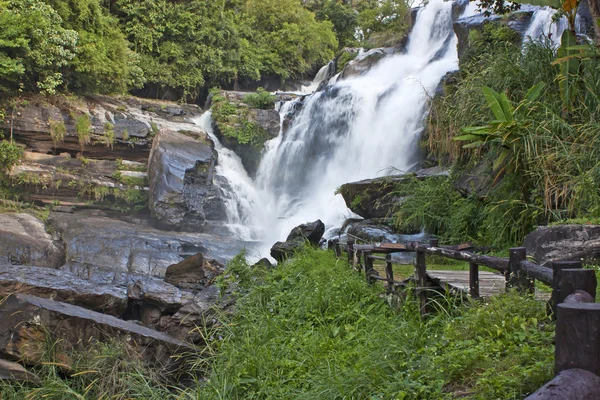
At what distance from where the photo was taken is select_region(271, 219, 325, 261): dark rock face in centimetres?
1039

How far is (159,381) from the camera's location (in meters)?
5.49

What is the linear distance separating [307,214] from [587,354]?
14.7 m

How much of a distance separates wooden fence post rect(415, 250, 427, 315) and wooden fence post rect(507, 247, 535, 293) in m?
1.17

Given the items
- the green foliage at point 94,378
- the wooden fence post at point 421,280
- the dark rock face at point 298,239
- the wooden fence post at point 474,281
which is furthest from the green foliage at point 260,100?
the wooden fence post at point 474,281

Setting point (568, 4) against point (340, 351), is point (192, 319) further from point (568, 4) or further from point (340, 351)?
point (568, 4)

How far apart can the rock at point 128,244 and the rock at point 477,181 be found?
5726 millimetres

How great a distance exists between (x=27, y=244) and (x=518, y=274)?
10910mm

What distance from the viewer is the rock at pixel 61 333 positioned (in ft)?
18.2

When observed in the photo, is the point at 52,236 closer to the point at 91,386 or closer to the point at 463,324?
the point at 91,386

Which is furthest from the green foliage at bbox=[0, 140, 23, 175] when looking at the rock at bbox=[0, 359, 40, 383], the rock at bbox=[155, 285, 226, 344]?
the rock at bbox=[0, 359, 40, 383]

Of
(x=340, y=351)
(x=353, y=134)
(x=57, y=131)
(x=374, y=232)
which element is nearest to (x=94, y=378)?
(x=340, y=351)

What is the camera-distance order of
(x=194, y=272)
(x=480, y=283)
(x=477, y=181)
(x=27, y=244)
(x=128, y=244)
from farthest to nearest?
(x=128, y=244) < (x=27, y=244) < (x=194, y=272) < (x=477, y=181) < (x=480, y=283)

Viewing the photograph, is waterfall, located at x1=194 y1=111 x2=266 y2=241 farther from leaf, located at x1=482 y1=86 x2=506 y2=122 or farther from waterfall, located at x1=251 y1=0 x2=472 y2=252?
leaf, located at x1=482 y1=86 x2=506 y2=122

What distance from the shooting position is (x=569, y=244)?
556 cm
